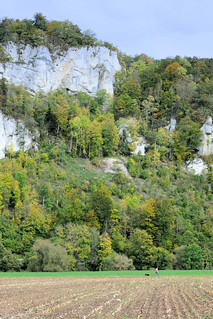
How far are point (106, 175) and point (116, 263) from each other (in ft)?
94.4

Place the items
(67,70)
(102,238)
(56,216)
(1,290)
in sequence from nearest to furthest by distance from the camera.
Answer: (1,290), (102,238), (56,216), (67,70)

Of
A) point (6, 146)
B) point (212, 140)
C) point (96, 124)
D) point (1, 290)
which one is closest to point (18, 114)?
point (6, 146)

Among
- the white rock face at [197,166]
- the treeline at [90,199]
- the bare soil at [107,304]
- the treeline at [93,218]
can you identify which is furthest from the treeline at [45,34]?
the bare soil at [107,304]

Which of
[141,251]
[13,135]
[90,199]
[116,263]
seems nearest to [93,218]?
[90,199]

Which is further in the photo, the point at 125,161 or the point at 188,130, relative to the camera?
the point at 188,130

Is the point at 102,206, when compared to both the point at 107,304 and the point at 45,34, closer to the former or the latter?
the point at 107,304

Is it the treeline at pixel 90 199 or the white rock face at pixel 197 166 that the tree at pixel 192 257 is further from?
the white rock face at pixel 197 166

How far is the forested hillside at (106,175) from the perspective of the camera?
64250mm

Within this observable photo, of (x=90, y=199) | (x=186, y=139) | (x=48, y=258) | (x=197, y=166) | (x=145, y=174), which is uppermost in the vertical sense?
(x=186, y=139)

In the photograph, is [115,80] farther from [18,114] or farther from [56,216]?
[56,216]

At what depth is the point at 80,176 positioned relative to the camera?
83.1 m

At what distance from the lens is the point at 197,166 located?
9819 cm

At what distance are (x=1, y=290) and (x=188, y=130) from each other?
79.5 meters

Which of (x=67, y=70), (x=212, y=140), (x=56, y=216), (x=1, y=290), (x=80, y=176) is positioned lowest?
(x=1, y=290)
